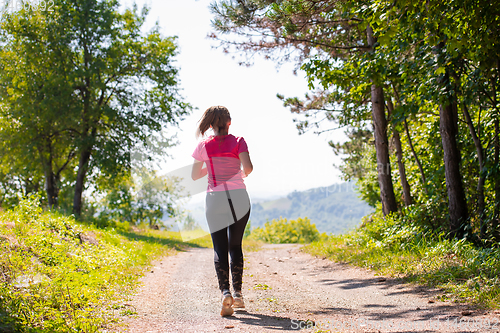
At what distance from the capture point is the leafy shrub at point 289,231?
24275 mm

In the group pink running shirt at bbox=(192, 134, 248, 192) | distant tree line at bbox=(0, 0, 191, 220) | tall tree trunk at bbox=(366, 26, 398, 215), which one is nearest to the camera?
pink running shirt at bbox=(192, 134, 248, 192)

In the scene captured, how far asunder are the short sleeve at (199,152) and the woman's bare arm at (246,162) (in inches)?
17.0

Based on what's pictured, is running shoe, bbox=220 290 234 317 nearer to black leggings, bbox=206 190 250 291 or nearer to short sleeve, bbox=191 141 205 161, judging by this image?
black leggings, bbox=206 190 250 291

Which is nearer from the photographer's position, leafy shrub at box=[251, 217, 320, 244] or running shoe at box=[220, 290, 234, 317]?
running shoe at box=[220, 290, 234, 317]

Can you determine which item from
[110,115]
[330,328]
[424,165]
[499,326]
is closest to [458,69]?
[424,165]

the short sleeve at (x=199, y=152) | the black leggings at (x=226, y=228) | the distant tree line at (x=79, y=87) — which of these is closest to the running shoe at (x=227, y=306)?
the black leggings at (x=226, y=228)

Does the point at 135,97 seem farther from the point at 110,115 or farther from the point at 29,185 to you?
the point at 29,185

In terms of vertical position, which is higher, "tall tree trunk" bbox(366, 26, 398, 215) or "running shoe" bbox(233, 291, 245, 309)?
"tall tree trunk" bbox(366, 26, 398, 215)

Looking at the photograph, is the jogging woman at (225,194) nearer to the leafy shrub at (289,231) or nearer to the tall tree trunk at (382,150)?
the tall tree trunk at (382,150)

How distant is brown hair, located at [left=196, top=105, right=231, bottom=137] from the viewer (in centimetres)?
393

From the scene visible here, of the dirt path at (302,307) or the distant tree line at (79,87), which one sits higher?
the distant tree line at (79,87)

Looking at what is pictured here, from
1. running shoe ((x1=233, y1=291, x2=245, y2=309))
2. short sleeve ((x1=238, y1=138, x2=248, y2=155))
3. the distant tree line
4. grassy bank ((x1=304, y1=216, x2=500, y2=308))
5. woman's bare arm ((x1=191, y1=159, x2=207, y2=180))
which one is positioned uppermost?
the distant tree line

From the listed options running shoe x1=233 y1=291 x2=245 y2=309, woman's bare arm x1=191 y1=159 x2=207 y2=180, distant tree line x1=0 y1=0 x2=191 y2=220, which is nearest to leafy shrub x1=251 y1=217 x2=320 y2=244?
distant tree line x1=0 y1=0 x2=191 y2=220

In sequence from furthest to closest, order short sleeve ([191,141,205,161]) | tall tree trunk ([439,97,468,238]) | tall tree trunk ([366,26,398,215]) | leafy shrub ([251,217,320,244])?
leafy shrub ([251,217,320,244]) < tall tree trunk ([366,26,398,215]) < tall tree trunk ([439,97,468,238]) < short sleeve ([191,141,205,161])
